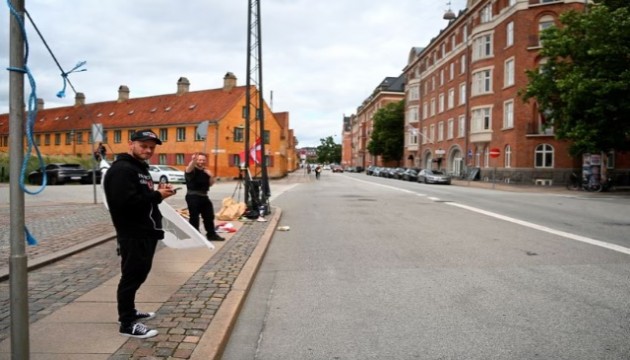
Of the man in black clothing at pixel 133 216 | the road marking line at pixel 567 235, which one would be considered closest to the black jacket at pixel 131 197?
the man in black clothing at pixel 133 216

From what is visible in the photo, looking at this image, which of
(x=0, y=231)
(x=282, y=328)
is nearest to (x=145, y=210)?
(x=282, y=328)

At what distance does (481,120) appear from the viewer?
4556 centimetres

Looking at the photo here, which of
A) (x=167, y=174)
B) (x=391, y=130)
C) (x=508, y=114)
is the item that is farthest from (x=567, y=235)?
(x=391, y=130)

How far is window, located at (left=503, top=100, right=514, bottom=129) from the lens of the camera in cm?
4047

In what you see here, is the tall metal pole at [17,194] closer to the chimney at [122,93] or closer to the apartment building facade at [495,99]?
the apartment building facade at [495,99]

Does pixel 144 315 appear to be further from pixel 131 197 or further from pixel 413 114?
pixel 413 114

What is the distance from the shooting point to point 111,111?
60.0 m

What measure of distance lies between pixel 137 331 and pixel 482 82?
45.9m

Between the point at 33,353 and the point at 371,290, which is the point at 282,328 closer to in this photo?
the point at 371,290

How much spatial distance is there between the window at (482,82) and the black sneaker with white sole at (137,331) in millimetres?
44943

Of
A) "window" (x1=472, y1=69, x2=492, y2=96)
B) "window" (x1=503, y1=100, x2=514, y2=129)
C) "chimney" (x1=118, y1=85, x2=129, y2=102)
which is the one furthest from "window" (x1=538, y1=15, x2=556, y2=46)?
"chimney" (x1=118, y1=85, x2=129, y2=102)

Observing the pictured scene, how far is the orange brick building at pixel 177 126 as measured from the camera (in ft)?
154

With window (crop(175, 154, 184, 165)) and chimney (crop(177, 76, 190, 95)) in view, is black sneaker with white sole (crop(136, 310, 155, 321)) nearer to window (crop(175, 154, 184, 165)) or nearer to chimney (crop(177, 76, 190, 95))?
window (crop(175, 154, 184, 165))

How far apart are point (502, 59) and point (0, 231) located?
40995mm
